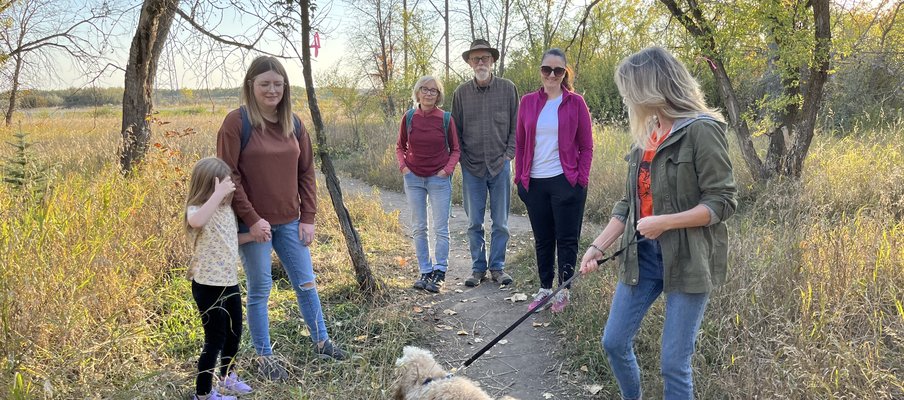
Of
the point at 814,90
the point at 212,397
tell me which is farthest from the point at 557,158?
the point at 814,90

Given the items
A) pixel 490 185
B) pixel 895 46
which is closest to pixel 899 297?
pixel 490 185

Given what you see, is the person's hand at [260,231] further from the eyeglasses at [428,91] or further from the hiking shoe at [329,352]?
the eyeglasses at [428,91]

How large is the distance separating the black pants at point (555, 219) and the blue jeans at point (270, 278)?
2014mm

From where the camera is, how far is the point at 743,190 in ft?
24.2

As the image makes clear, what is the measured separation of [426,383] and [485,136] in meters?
3.05

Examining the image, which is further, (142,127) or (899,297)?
(142,127)

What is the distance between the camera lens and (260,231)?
3020 mm

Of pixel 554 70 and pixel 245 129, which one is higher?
pixel 554 70

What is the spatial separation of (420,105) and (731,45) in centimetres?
389

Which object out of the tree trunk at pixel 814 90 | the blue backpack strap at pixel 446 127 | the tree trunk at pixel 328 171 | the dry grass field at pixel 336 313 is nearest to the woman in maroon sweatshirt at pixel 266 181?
the dry grass field at pixel 336 313

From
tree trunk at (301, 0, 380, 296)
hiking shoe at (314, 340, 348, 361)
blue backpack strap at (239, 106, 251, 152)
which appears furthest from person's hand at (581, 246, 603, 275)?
tree trunk at (301, 0, 380, 296)

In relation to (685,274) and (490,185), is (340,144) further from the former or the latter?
(685,274)

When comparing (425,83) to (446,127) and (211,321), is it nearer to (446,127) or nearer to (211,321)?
(446,127)

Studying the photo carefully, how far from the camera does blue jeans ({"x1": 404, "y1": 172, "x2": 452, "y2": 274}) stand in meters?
5.12
